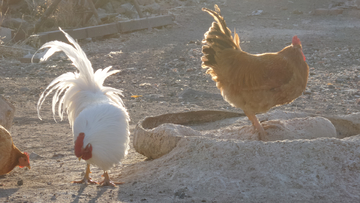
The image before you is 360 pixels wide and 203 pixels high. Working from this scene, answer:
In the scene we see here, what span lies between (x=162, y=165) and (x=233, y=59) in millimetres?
1766

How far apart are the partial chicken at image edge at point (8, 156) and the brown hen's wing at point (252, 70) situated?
2.55 metres

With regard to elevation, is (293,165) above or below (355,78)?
above

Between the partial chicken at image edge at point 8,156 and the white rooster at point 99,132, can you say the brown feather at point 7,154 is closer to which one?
the partial chicken at image edge at point 8,156

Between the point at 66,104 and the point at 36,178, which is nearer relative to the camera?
the point at 36,178

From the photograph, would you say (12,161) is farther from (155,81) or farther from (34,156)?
(155,81)

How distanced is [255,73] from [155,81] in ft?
14.3

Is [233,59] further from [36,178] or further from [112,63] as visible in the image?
[112,63]

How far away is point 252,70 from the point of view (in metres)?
4.26

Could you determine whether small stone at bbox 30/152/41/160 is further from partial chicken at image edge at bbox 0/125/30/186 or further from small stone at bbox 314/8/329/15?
small stone at bbox 314/8/329/15

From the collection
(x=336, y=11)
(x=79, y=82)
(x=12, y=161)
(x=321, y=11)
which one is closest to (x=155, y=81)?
(x=79, y=82)

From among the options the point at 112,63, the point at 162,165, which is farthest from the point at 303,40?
the point at 162,165

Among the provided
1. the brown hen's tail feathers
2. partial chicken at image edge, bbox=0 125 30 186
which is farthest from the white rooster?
the brown hen's tail feathers

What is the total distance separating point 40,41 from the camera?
11.1 meters

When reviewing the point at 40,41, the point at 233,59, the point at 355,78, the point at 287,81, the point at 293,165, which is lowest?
the point at 355,78
